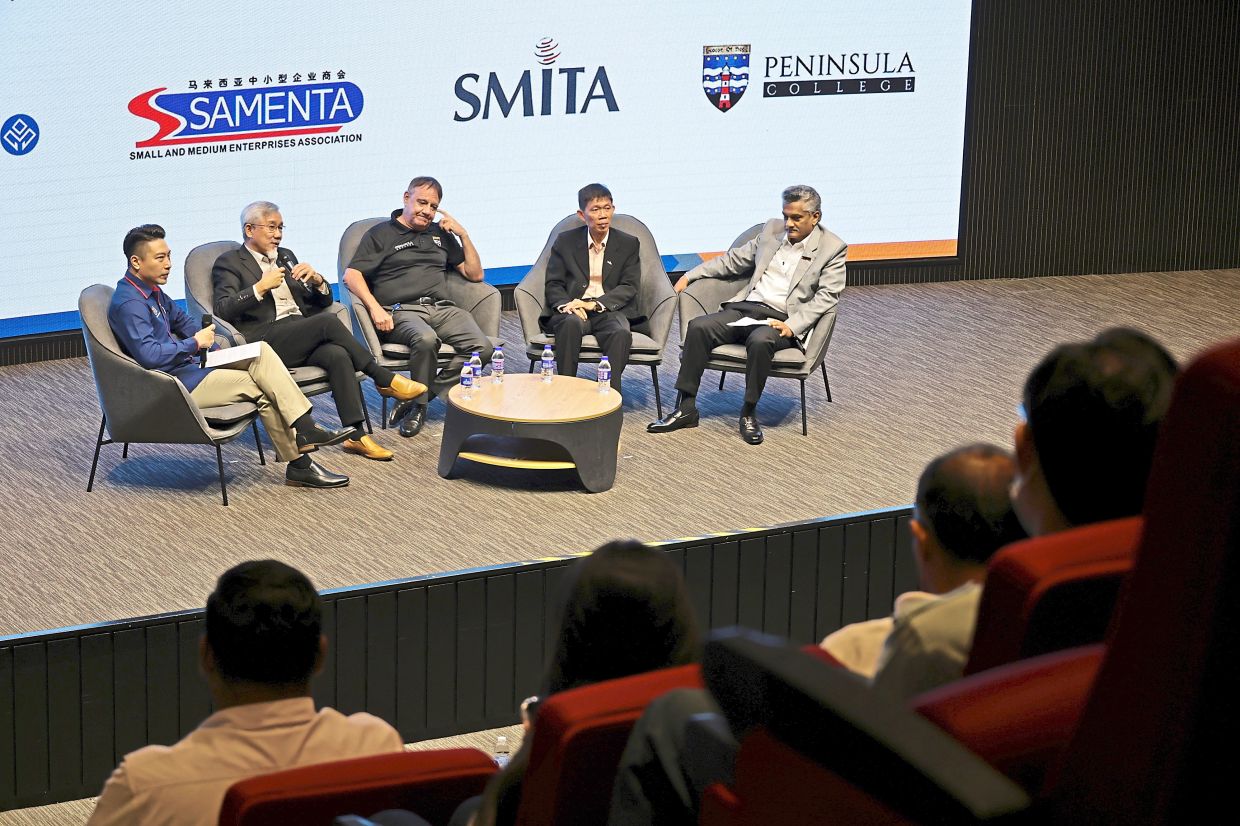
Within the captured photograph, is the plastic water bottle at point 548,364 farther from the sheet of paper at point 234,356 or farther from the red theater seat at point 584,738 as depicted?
the red theater seat at point 584,738

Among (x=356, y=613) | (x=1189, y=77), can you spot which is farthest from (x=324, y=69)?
(x=1189, y=77)

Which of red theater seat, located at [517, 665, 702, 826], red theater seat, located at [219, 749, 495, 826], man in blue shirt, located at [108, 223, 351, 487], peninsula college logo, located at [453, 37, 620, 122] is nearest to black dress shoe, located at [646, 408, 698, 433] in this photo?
man in blue shirt, located at [108, 223, 351, 487]

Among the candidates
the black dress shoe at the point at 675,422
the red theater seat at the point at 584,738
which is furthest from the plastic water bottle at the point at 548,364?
the red theater seat at the point at 584,738

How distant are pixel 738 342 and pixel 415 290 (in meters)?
1.59

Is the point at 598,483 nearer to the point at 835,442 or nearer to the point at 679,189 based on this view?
the point at 835,442

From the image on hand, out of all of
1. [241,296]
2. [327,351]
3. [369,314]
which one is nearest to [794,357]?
[369,314]

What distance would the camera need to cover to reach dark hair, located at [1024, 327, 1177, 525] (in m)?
0.90

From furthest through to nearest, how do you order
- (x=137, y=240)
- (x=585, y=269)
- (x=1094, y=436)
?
(x=585, y=269)
(x=137, y=240)
(x=1094, y=436)

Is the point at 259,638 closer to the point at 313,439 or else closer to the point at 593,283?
the point at 313,439

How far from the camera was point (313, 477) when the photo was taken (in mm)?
6648

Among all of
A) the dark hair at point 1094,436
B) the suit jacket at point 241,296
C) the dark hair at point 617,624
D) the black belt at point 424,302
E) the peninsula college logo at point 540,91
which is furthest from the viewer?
the peninsula college logo at point 540,91

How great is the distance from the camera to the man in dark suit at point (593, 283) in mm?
7434

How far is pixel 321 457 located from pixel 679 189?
3.44 m

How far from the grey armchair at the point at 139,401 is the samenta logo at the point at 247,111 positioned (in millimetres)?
2027
